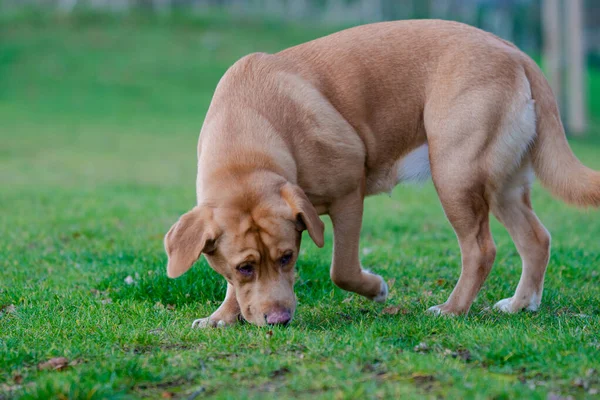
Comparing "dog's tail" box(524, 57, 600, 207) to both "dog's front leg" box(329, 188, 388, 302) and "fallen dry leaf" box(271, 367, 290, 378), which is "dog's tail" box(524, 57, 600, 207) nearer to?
"dog's front leg" box(329, 188, 388, 302)

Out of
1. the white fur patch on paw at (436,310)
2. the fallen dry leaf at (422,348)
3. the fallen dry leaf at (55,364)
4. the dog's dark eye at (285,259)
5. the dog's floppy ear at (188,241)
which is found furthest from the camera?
the white fur patch on paw at (436,310)

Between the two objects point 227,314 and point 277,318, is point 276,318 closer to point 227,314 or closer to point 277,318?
point 277,318

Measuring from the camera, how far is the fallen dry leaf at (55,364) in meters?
4.05

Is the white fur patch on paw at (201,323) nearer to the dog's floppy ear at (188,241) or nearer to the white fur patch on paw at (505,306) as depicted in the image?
the dog's floppy ear at (188,241)

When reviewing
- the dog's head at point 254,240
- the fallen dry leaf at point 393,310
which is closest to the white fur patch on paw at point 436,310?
the fallen dry leaf at point 393,310

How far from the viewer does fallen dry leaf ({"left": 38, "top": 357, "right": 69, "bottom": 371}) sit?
4051 mm

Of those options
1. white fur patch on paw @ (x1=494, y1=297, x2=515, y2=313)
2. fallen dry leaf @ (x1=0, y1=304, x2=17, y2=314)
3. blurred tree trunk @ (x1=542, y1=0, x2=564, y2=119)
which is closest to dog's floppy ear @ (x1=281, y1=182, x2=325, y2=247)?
white fur patch on paw @ (x1=494, y1=297, x2=515, y2=313)

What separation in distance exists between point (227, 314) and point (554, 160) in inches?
96.9

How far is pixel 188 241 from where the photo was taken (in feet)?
15.1

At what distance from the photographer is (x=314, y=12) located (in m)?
52.6

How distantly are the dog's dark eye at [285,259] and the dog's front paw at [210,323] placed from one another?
0.57 meters

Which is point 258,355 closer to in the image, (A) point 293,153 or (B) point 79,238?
(A) point 293,153

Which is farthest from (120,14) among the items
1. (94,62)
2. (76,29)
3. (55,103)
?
(55,103)

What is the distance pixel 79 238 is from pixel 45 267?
4.69 ft
